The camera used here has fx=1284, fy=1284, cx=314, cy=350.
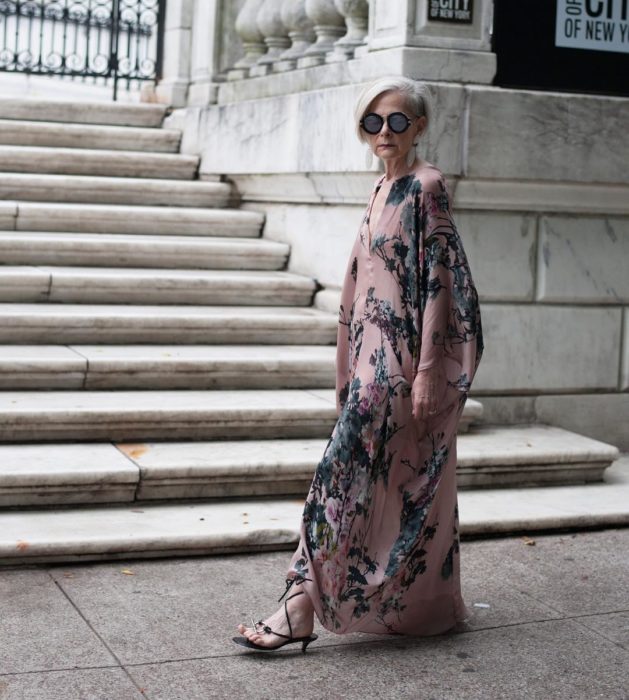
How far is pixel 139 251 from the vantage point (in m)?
8.45

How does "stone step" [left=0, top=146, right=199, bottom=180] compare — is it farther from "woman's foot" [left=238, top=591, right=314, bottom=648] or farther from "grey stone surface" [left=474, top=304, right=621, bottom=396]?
"woman's foot" [left=238, top=591, right=314, bottom=648]

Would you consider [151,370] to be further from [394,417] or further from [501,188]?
[394,417]

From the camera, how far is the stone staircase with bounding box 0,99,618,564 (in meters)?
5.69

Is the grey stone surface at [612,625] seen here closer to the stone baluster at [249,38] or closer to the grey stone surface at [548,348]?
the grey stone surface at [548,348]

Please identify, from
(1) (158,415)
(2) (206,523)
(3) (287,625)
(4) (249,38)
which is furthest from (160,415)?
(4) (249,38)

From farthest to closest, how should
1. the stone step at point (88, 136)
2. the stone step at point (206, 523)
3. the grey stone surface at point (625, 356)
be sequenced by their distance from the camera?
the stone step at point (88, 136)
the grey stone surface at point (625, 356)
the stone step at point (206, 523)

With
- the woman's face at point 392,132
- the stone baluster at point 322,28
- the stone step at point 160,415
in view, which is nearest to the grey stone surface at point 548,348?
the stone step at point 160,415

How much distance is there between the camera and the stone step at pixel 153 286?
7.63 m

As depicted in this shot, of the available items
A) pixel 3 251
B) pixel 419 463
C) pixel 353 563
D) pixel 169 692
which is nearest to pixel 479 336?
pixel 419 463

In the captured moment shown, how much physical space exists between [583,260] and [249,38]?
3.55 meters

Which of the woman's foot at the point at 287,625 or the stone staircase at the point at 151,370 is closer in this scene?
the woman's foot at the point at 287,625

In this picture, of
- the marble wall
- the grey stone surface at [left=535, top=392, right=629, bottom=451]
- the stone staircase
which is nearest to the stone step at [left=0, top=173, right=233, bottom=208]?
the stone staircase

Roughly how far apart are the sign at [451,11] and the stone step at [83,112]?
3961 millimetres

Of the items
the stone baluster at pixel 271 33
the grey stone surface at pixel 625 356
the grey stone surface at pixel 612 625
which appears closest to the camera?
the grey stone surface at pixel 612 625
